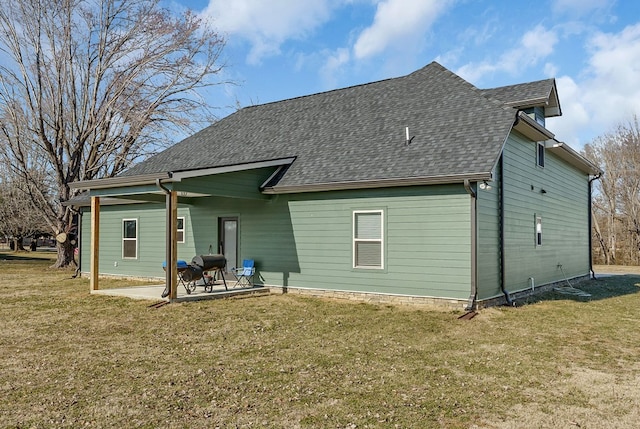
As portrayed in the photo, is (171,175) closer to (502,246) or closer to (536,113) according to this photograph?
(502,246)

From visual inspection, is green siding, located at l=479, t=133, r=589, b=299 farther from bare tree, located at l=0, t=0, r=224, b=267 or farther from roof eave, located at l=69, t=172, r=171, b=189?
bare tree, located at l=0, t=0, r=224, b=267

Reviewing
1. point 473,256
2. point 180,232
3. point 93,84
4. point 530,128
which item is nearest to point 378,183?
point 473,256

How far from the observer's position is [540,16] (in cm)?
1334

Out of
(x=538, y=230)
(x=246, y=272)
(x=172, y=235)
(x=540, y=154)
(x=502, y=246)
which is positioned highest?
(x=540, y=154)

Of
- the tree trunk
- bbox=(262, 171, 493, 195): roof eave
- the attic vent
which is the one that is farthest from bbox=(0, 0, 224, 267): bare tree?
the attic vent

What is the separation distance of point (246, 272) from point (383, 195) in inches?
165

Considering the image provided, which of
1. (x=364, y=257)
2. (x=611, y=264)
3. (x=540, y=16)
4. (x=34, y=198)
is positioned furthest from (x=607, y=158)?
(x=34, y=198)

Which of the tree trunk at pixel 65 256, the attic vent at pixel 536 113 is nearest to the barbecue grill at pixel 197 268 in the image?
the attic vent at pixel 536 113

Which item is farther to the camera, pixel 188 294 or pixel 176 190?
pixel 188 294

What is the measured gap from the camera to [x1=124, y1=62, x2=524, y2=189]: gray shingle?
10477 millimetres

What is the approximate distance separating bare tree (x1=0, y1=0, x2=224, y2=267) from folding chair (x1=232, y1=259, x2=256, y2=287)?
12.3m

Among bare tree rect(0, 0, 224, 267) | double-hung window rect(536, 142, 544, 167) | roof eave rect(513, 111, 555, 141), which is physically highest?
bare tree rect(0, 0, 224, 267)

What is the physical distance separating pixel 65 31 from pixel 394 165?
1795 cm

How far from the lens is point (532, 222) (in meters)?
12.7
